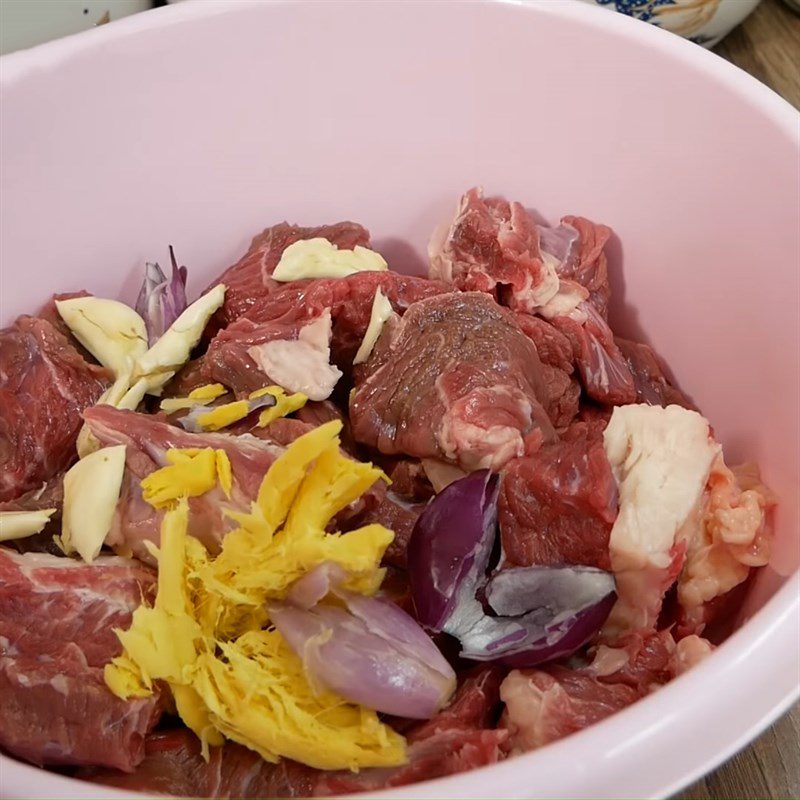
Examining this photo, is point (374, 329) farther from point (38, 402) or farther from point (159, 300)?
point (38, 402)

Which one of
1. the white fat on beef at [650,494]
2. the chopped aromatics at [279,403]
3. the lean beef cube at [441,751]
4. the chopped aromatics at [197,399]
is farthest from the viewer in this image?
the chopped aromatics at [197,399]

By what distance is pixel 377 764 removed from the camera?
1065mm

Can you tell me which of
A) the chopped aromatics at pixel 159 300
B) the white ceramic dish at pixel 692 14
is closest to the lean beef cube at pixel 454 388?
the chopped aromatics at pixel 159 300

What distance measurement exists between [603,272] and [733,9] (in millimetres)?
976

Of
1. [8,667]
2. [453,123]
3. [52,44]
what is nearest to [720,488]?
[453,123]

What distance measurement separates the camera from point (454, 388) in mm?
1350

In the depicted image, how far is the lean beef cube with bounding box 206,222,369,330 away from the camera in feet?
5.45

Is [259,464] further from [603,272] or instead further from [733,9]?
[733,9]

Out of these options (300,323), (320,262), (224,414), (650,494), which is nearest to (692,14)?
(320,262)

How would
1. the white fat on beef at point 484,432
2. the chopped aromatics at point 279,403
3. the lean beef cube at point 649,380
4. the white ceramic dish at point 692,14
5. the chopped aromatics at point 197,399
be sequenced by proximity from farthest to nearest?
the white ceramic dish at point 692,14
the lean beef cube at point 649,380
the chopped aromatics at point 197,399
the chopped aromatics at point 279,403
the white fat on beef at point 484,432

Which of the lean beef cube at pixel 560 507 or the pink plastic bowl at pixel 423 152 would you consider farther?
the pink plastic bowl at pixel 423 152

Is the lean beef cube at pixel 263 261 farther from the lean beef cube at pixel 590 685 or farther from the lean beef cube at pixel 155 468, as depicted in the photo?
the lean beef cube at pixel 590 685

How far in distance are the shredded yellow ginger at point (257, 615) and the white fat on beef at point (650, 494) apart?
0.33m

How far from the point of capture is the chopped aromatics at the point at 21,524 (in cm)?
135
